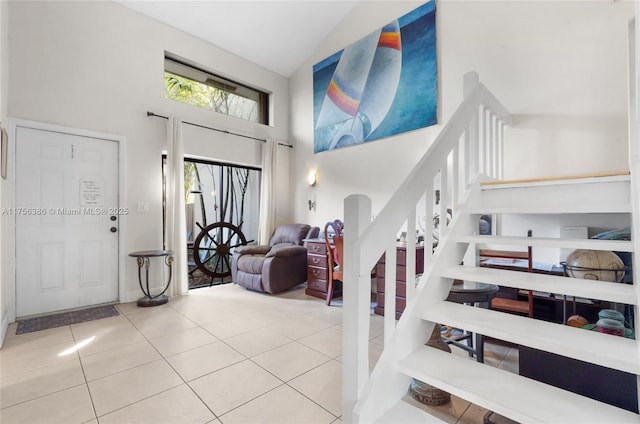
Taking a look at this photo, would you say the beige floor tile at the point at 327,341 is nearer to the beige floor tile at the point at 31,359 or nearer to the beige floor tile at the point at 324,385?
the beige floor tile at the point at 324,385

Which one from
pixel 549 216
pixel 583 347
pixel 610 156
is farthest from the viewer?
pixel 549 216

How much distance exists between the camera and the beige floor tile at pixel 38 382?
68.9 inches

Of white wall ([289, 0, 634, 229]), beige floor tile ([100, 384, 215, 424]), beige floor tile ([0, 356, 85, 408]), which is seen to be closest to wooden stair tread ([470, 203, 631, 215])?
white wall ([289, 0, 634, 229])

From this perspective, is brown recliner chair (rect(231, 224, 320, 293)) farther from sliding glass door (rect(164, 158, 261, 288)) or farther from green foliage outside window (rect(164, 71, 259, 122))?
green foliage outside window (rect(164, 71, 259, 122))

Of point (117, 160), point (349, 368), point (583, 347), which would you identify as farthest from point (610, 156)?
point (117, 160)

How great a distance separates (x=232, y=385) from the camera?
185cm

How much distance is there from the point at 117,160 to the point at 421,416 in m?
4.08

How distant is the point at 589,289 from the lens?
4.16ft

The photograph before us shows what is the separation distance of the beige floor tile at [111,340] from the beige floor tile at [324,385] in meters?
1.57

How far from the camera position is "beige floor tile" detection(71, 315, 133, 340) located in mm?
2709

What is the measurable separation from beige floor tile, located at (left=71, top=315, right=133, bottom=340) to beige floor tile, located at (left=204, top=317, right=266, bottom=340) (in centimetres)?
84

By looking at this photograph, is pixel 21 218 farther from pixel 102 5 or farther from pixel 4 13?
pixel 102 5

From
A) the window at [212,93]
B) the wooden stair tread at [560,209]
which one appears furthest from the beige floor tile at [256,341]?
the window at [212,93]

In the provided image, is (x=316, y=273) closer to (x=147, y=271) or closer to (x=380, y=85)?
(x=147, y=271)
